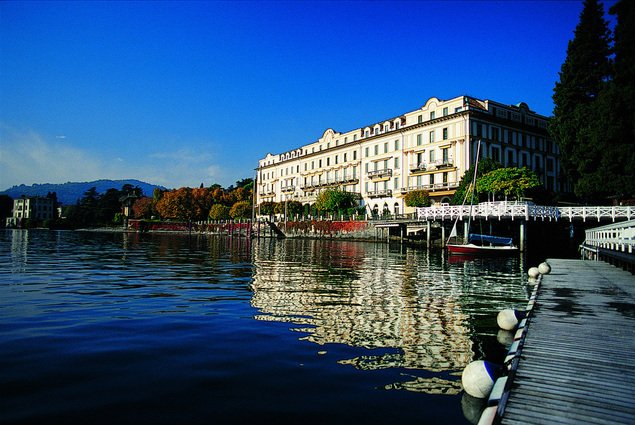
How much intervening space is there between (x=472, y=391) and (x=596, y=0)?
2041 inches

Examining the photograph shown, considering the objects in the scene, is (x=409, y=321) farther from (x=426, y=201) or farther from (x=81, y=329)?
(x=426, y=201)

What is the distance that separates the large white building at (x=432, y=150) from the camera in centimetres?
5762

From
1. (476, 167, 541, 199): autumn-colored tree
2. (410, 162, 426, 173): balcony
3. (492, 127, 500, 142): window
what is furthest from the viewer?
(410, 162, 426, 173): balcony

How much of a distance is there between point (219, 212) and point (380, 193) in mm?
48591

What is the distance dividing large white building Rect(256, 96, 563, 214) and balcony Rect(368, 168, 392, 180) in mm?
165

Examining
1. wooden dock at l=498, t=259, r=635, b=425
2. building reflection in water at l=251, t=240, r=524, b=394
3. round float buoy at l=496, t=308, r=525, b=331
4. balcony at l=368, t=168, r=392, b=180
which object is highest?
balcony at l=368, t=168, r=392, b=180

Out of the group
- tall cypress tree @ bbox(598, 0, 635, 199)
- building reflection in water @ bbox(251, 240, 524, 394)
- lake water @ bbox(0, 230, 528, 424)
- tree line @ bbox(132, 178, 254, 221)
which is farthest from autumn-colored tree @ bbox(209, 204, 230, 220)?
lake water @ bbox(0, 230, 528, 424)

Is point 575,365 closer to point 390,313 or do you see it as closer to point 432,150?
point 390,313

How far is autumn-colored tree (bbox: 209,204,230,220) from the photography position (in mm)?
104062

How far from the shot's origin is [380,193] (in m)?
70.1

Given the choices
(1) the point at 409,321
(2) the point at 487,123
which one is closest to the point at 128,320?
(1) the point at 409,321

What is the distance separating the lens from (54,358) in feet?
22.5

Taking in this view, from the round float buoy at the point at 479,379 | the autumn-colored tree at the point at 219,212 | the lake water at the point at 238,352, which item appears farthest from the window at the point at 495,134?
the autumn-colored tree at the point at 219,212

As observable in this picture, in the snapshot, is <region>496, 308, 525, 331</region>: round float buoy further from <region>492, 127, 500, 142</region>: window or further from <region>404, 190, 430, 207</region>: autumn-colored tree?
<region>492, 127, 500, 142</region>: window
